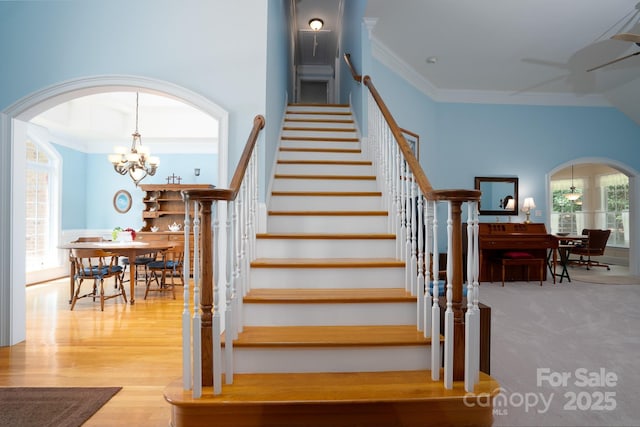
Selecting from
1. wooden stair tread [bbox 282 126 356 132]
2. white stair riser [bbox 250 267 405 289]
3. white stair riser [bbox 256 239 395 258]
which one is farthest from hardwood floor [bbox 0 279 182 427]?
wooden stair tread [bbox 282 126 356 132]

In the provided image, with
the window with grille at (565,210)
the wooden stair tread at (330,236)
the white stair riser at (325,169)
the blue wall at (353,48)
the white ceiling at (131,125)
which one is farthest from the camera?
the window with grille at (565,210)

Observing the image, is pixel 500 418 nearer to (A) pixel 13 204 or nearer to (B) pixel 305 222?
(B) pixel 305 222

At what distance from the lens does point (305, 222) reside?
3287mm

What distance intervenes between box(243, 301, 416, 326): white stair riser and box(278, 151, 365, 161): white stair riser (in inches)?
91.3

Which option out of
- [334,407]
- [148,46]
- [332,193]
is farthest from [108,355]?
[148,46]

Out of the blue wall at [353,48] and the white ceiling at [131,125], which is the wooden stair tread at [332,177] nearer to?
the blue wall at [353,48]

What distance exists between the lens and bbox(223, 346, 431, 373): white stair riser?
2.05 metres

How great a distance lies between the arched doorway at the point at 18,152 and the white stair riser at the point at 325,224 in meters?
0.60

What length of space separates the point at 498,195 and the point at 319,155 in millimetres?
3982

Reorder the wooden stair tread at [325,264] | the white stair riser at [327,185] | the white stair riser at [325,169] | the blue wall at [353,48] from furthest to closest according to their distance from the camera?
the blue wall at [353,48] < the white stair riser at [325,169] < the white stair riser at [327,185] < the wooden stair tread at [325,264]

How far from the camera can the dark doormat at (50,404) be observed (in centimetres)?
206

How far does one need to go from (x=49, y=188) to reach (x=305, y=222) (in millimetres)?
6434

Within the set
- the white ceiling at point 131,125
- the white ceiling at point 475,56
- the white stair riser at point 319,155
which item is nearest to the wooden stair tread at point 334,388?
the white stair riser at point 319,155

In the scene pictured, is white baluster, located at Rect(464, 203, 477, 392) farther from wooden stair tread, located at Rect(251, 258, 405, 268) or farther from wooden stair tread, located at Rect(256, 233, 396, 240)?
wooden stair tread, located at Rect(256, 233, 396, 240)
